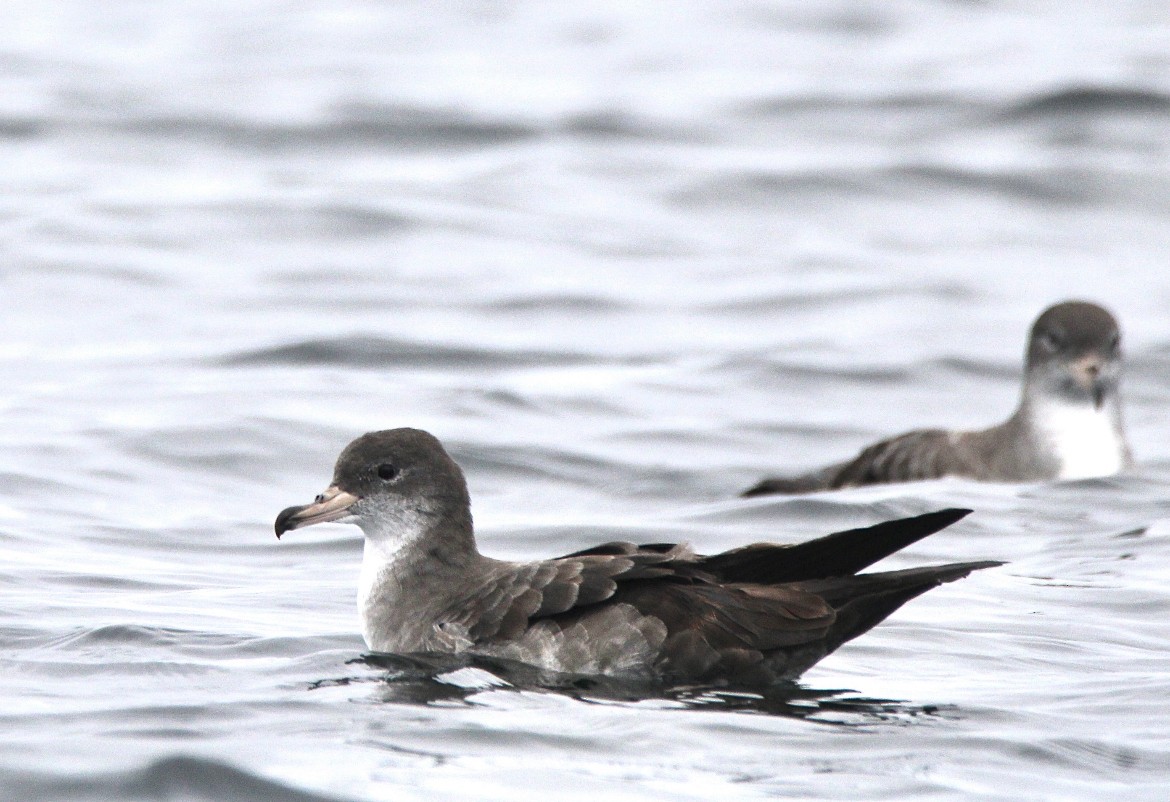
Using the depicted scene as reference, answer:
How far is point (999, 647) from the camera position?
315 inches

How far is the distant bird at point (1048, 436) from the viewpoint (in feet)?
39.4

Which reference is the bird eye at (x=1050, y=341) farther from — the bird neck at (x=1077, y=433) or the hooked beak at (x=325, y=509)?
the hooked beak at (x=325, y=509)

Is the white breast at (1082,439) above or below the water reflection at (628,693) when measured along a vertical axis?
above

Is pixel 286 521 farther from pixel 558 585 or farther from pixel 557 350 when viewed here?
pixel 557 350

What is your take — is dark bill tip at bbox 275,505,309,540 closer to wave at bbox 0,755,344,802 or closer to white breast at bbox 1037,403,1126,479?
wave at bbox 0,755,344,802

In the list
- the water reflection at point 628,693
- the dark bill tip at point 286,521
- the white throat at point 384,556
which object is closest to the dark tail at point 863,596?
the water reflection at point 628,693

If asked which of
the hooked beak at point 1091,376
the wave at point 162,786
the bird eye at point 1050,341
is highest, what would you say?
the bird eye at point 1050,341

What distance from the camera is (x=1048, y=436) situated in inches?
485

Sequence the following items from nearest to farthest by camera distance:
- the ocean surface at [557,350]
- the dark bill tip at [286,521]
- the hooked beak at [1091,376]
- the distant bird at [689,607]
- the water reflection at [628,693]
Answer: the ocean surface at [557,350]
the water reflection at [628,693]
the distant bird at [689,607]
the dark bill tip at [286,521]
the hooked beak at [1091,376]

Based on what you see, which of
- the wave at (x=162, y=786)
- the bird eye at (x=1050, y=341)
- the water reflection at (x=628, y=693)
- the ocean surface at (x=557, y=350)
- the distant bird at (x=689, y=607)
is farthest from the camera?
the bird eye at (x=1050, y=341)

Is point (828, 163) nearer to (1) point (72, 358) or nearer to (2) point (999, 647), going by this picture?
(1) point (72, 358)

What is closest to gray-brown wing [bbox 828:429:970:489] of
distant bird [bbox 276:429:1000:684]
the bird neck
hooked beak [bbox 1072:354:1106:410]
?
the bird neck

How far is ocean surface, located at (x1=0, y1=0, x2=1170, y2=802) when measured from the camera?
21.4ft

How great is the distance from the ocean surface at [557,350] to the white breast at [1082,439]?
19cm
